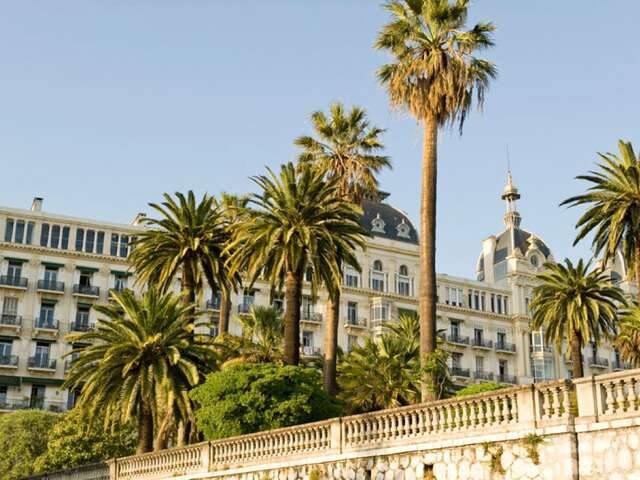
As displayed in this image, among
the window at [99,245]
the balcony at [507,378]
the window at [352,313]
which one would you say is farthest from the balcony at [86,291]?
the balcony at [507,378]

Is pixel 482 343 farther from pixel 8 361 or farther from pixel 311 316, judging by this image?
pixel 8 361

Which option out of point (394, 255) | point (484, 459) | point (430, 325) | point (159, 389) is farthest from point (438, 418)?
point (394, 255)

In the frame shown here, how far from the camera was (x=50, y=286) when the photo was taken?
82938mm

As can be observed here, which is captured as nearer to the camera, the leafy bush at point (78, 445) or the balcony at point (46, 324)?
the leafy bush at point (78, 445)

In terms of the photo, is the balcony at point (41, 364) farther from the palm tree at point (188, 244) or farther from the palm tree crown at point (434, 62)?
the palm tree crown at point (434, 62)

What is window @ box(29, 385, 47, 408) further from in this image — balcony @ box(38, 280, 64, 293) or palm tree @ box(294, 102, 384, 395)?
palm tree @ box(294, 102, 384, 395)

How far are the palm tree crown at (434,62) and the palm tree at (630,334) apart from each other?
15.9 m

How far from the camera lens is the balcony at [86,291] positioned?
8362 centimetres

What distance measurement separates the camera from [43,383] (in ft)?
265

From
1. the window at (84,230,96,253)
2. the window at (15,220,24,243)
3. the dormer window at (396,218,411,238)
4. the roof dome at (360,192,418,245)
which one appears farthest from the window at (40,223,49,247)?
the dormer window at (396,218,411,238)

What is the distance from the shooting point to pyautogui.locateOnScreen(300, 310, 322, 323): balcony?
92000 mm

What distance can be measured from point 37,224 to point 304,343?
2747cm

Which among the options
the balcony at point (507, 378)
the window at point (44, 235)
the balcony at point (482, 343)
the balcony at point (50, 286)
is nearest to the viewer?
the balcony at point (50, 286)

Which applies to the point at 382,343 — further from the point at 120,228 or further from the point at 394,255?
the point at 394,255
